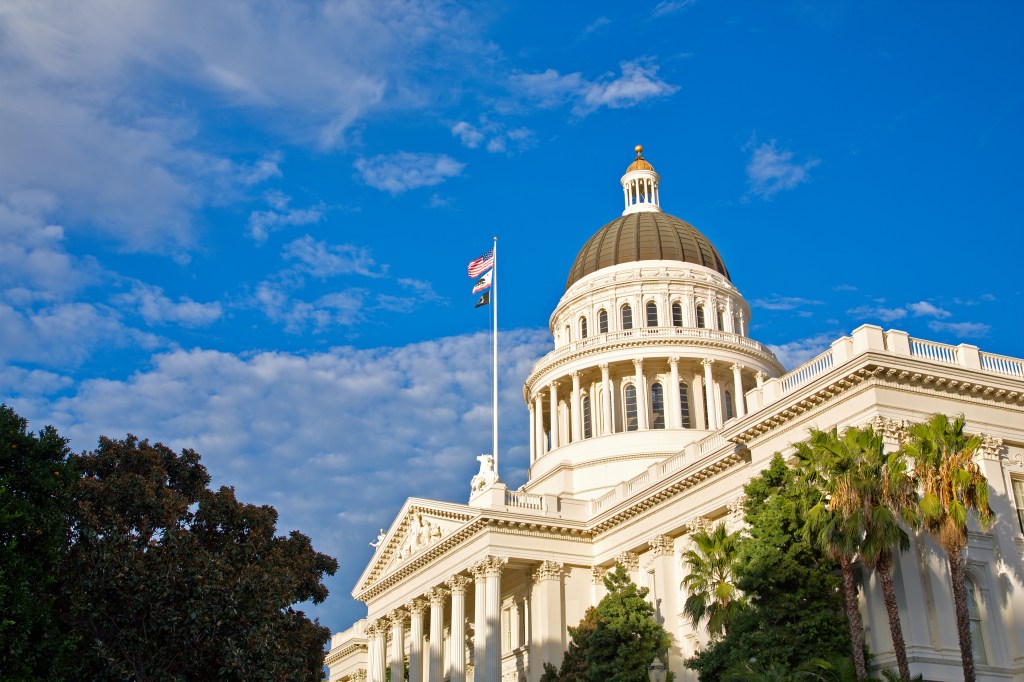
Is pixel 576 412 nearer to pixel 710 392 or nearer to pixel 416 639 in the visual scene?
pixel 710 392

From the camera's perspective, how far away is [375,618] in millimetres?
63781

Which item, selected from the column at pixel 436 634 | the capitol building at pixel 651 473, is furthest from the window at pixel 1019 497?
the column at pixel 436 634

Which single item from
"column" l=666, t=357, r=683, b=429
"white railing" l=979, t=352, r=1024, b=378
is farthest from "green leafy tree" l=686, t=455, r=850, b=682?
"column" l=666, t=357, r=683, b=429

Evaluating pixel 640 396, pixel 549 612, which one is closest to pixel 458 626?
pixel 549 612

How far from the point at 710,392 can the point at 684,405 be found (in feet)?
6.27

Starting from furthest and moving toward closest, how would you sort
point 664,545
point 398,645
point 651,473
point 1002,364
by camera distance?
1. point 398,645
2. point 651,473
3. point 664,545
4. point 1002,364

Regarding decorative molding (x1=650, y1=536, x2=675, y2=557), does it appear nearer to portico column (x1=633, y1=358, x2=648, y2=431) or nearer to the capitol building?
the capitol building

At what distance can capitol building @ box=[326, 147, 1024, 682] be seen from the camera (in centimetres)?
3488

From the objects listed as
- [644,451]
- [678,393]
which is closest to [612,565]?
[644,451]

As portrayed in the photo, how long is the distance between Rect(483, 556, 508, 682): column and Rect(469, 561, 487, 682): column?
5.7 inches

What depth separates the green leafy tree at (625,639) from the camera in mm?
42531

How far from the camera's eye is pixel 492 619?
5050cm

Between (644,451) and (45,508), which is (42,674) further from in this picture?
(644,451)

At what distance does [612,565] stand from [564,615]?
3.07 m
